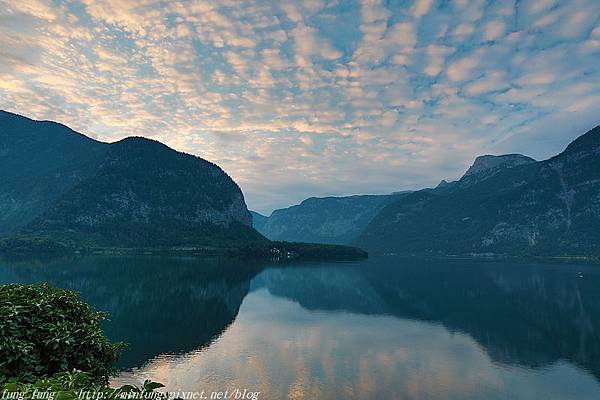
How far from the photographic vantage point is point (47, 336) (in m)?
18.0

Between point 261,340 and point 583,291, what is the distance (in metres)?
129

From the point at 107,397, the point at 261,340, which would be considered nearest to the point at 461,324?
A: the point at 261,340

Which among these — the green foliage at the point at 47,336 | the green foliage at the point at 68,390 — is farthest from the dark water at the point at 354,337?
the green foliage at the point at 68,390

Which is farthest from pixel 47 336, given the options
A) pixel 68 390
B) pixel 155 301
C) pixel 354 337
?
pixel 155 301

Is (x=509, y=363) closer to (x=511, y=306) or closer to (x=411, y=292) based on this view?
(x=511, y=306)

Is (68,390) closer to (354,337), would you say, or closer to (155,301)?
(354,337)

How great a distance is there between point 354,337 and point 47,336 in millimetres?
67366

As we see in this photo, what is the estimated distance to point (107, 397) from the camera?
412 inches

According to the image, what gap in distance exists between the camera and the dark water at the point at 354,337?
51.6 metres

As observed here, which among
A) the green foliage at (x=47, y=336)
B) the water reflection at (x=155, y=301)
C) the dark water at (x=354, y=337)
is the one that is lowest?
the dark water at (x=354, y=337)

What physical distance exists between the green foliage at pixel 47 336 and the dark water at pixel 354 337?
3026 centimetres

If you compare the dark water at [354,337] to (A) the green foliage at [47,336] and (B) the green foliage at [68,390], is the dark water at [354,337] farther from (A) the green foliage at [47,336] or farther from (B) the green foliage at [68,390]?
(B) the green foliage at [68,390]

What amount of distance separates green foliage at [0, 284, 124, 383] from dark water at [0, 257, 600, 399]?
30.3 metres

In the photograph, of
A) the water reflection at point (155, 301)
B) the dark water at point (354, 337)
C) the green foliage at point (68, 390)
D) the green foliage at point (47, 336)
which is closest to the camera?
the green foliage at point (68, 390)
